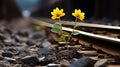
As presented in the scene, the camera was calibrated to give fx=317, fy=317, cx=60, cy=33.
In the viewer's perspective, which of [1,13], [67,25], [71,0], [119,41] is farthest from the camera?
[1,13]

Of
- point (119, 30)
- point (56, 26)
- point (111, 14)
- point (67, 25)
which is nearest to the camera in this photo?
point (56, 26)

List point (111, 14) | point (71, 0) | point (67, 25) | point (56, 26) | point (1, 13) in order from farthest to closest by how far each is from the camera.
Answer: point (1, 13) → point (111, 14) → point (71, 0) → point (67, 25) → point (56, 26)

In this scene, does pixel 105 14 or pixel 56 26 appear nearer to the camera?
pixel 56 26

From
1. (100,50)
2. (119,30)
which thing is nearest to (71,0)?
(119,30)

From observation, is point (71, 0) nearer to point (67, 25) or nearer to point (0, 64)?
point (67, 25)

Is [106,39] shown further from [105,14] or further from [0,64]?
[105,14]

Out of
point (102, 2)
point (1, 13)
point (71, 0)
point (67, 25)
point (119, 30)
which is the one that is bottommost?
point (119, 30)

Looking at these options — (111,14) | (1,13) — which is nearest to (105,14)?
(111,14)

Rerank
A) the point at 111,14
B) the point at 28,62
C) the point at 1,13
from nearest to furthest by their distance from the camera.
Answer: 1. the point at 28,62
2. the point at 111,14
3. the point at 1,13

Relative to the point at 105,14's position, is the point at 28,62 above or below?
below
